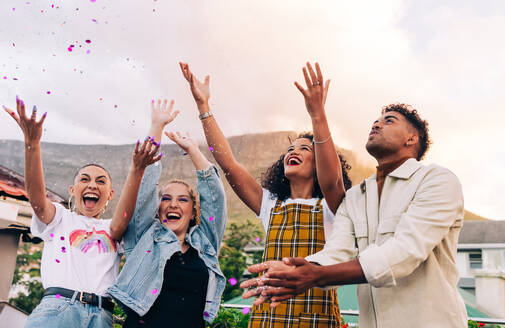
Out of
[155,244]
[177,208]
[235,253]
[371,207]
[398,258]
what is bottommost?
[398,258]

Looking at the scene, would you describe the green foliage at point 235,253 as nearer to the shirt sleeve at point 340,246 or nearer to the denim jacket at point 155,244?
the denim jacket at point 155,244

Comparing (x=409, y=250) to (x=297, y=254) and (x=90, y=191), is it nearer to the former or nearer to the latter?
(x=297, y=254)

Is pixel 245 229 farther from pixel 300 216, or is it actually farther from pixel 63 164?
pixel 63 164

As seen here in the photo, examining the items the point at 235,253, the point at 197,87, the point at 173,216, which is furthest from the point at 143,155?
the point at 235,253

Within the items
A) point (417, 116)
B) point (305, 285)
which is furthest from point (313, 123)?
point (305, 285)

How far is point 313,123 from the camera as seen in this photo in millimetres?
2398

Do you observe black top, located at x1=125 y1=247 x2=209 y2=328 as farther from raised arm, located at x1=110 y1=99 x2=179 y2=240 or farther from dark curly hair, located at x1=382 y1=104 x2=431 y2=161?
dark curly hair, located at x1=382 y1=104 x2=431 y2=161

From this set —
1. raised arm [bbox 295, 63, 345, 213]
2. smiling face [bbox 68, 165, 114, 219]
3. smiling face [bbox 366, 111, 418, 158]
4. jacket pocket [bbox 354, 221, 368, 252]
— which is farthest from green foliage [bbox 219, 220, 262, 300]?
jacket pocket [bbox 354, 221, 368, 252]

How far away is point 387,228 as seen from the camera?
6.54 feet

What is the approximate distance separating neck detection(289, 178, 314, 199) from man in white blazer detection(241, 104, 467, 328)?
711 mm

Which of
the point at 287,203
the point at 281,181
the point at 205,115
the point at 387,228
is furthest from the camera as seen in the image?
the point at 205,115

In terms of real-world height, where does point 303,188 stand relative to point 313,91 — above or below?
below

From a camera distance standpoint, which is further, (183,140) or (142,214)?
(183,140)

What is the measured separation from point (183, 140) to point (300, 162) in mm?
961
